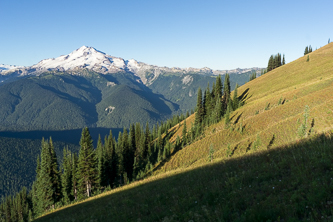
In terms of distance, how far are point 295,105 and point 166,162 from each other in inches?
1658

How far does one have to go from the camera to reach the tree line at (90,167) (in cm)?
4488

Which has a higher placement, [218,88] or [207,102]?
[218,88]

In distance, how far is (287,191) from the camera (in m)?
7.30

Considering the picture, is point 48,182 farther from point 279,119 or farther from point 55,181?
point 279,119

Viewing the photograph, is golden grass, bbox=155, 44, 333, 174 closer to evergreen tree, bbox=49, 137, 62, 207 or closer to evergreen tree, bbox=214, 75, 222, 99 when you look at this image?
evergreen tree, bbox=214, 75, 222, 99

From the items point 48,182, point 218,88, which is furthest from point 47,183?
point 218,88

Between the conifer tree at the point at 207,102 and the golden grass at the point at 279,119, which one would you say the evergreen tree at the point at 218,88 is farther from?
the golden grass at the point at 279,119

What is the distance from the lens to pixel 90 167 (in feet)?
148

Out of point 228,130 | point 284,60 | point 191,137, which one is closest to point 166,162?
point 191,137

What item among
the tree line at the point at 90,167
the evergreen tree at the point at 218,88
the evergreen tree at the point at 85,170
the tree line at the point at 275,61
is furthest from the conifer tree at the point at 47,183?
the tree line at the point at 275,61

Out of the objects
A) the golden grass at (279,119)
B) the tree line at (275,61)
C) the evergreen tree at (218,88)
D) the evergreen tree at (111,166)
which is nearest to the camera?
the golden grass at (279,119)

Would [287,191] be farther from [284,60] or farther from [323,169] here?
[284,60]

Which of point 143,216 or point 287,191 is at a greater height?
point 287,191

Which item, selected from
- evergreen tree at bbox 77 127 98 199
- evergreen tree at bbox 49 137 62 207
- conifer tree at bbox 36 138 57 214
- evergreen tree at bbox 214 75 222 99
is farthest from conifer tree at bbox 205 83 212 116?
conifer tree at bbox 36 138 57 214
